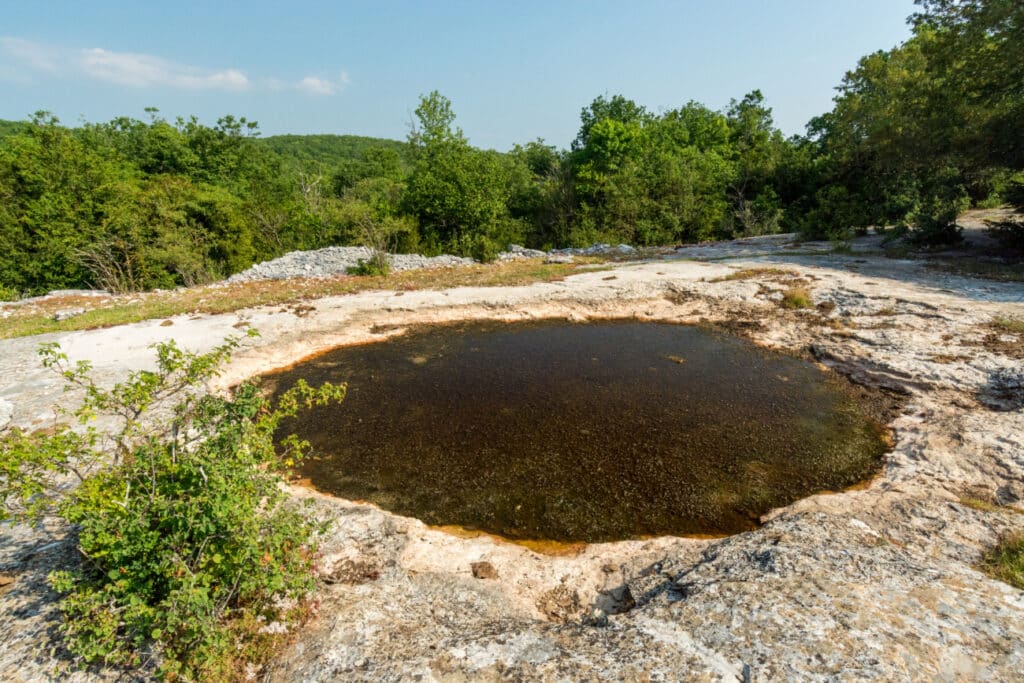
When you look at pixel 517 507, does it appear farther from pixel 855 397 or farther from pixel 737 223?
pixel 737 223

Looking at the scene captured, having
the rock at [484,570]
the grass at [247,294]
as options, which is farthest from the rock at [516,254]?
the rock at [484,570]

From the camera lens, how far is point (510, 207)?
35812 millimetres

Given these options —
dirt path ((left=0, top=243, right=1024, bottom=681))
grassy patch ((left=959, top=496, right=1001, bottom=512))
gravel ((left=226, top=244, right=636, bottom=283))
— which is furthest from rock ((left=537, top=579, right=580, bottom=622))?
gravel ((left=226, top=244, right=636, bottom=283))

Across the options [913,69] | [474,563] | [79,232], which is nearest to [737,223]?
[913,69]

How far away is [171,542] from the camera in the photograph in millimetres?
3471

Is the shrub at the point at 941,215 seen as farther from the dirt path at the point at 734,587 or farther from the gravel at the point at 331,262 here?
the gravel at the point at 331,262

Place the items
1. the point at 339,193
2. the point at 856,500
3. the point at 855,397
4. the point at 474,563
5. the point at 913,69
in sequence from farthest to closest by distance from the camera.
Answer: the point at 339,193
the point at 913,69
the point at 855,397
the point at 856,500
the point at 474,563

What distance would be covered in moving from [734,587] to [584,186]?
30670 mm

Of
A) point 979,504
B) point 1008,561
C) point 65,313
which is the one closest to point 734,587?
point 1008,561

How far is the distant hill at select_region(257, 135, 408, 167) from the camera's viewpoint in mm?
102231

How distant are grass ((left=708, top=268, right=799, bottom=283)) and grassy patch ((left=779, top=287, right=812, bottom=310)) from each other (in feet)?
6.59

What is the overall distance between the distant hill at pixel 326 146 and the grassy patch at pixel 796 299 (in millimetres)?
98048

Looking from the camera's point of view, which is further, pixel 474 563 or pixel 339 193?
pixel 339 193

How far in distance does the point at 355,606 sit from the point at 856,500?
636cm
